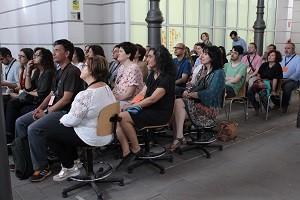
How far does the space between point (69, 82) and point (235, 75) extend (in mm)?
3494

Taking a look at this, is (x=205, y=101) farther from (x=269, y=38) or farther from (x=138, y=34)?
(x=269, y=38)

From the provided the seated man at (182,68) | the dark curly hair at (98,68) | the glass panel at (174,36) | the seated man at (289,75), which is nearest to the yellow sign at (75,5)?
the seated man at (182,68)

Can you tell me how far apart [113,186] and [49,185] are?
71 centimetres

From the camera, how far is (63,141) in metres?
3.50

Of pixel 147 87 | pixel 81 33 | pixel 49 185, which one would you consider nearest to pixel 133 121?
pixel 147 87

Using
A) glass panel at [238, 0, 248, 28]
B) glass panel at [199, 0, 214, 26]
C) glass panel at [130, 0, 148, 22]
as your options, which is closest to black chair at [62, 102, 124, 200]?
glass panel at [130, 0, 148, 22]

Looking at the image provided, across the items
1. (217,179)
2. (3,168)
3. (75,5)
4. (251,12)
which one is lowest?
(217,179)

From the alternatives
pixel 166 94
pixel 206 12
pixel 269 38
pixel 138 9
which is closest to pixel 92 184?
pixel 166 94

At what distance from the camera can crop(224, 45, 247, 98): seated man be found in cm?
610

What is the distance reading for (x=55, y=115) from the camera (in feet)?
12.3

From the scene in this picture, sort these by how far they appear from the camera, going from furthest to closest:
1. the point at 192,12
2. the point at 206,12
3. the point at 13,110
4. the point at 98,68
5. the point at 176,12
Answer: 1. the point at 206,12
2. the point at 192,12
3. the point at 176,12
4. the point at 13,110
5. the point at 98,68

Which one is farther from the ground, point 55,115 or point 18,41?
point 18,41

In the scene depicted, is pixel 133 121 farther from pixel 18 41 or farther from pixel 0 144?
pixel 18 41

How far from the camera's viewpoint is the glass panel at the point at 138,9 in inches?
324
